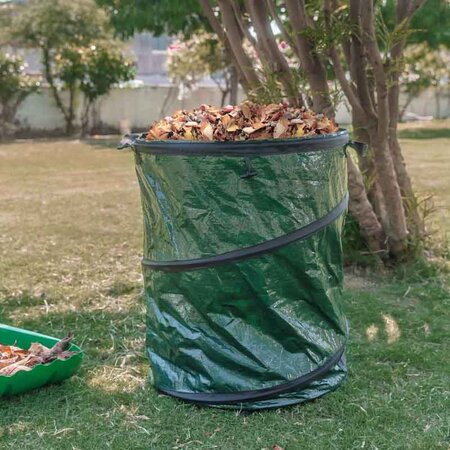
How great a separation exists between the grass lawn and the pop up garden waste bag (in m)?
0.15

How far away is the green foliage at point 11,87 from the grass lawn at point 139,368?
13.9 meters

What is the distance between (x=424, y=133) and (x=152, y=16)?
44.5 ft

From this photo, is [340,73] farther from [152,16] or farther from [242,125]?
[152,16]

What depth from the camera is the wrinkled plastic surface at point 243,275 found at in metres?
2.66

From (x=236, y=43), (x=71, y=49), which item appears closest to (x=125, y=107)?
(x=71, y=49)

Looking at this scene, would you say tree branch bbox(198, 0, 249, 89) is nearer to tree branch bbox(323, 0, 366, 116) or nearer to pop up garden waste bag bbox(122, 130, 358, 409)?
tree branch bbox(323, 0, 366, 116)

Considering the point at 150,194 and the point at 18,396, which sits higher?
the point at 150,194

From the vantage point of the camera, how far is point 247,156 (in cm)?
259

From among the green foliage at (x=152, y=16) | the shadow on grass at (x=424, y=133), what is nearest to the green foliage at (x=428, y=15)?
the green foliage at (x=152, y=16)

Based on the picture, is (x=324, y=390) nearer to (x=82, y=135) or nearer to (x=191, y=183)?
(x=191, y=183)

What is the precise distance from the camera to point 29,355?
3.05 metres

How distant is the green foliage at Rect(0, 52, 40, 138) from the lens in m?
19.6

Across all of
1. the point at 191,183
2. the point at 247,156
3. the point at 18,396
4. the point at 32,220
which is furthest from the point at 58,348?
the point at 32,220

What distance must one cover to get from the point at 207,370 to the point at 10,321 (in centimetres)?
173
